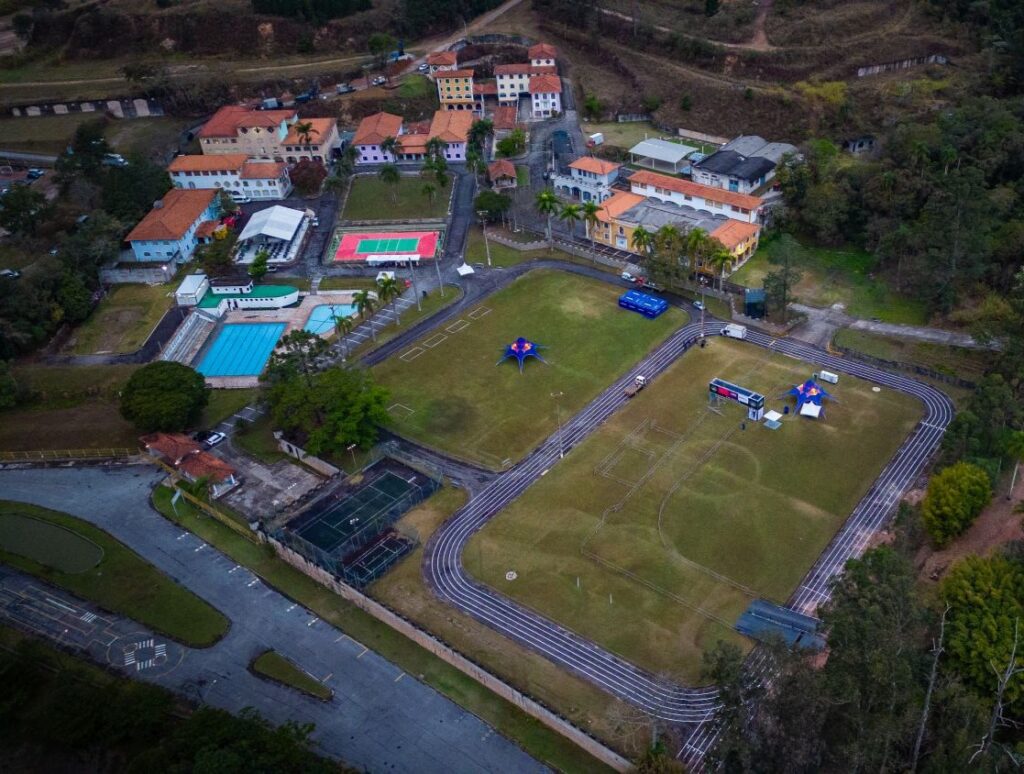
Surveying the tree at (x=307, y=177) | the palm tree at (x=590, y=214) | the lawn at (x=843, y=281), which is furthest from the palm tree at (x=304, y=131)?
the lawn at (x=843, y=281)

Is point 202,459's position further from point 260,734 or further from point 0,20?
point 0,20

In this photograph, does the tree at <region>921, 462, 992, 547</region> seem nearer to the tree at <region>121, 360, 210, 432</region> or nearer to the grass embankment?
the grass embankment

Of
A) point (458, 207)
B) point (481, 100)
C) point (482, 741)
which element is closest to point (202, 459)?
point (482, 741)

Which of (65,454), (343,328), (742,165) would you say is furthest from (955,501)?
(65,454)

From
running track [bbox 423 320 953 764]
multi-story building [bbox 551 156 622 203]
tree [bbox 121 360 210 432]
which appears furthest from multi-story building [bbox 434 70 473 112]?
tree [bbox 121 360 210 432]

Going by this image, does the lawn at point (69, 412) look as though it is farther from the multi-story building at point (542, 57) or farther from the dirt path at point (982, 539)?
the multi-story building at point (542, 57)

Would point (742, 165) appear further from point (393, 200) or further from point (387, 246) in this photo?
point (387, 246)
